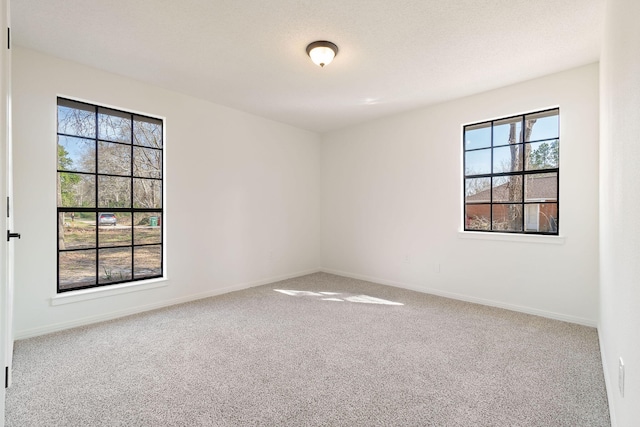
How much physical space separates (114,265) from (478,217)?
14.1 ft

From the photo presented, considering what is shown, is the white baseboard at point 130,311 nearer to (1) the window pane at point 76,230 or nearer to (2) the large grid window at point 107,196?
(2) the large grid window at point 107,196

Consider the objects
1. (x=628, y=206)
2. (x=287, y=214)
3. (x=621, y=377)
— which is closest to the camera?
(x=628, y=206)

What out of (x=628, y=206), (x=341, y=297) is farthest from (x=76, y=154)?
(x=628, y=206)

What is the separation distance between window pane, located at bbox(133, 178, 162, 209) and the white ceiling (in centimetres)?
113

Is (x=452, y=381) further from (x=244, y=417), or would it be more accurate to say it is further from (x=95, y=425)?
(x=95, y=425)

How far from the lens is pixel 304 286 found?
4621 millimetres

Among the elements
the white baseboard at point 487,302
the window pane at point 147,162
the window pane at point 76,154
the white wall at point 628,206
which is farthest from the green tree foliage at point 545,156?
the window pane at point 76,154

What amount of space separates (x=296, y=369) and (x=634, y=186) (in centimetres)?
209

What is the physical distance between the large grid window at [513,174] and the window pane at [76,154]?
14.1 feet

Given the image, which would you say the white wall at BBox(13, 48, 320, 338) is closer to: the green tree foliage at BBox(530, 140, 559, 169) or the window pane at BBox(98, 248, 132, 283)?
the window pane at BBox(98, 248, 132, 283)

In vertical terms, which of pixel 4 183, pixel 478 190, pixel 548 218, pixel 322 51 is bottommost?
pixel 548 218

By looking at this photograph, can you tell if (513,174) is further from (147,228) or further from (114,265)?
(114,265)

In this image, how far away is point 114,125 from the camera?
3.40m

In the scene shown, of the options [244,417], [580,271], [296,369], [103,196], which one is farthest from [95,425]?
[580,271]
